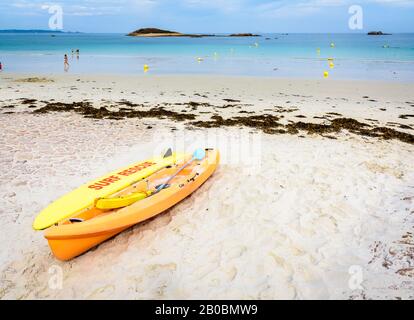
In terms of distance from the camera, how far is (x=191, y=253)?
15.7 feet

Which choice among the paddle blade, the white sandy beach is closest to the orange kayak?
the white sandy beach

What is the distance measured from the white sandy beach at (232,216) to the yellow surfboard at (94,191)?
0.57 meters

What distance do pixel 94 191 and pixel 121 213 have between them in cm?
90

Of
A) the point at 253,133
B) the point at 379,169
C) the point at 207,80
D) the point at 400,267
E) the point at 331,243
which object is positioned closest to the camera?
the point at 400,267

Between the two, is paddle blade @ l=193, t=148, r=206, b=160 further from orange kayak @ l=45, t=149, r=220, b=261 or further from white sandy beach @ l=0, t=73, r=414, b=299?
white sandy beach @ l=0, t=73, r=414, b=299

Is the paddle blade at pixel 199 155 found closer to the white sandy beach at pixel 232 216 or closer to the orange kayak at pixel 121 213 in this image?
the orange kayak at pixel 121 213

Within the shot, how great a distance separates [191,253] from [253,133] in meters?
6.14

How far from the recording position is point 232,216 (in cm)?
564

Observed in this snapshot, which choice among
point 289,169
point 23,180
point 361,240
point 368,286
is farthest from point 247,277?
point 23,180

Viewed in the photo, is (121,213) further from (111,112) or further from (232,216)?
(111,112)

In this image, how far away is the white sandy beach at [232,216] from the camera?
13.8 ft

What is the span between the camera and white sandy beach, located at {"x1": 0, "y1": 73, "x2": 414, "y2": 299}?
420cm

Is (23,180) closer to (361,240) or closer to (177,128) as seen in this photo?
(177,128)

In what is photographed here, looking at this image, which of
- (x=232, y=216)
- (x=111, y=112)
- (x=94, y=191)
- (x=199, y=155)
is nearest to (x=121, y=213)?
(x=94, y=191)
